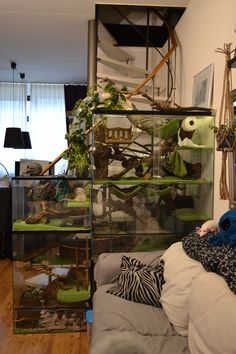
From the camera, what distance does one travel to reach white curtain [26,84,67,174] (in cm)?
686

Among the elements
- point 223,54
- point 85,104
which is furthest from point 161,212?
point 223,54

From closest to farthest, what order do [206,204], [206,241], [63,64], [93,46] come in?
[206,241], [206,204], [93,46], [63,64]

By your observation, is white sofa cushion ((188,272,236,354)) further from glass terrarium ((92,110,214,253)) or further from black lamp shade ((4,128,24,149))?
black lamp shade ((4,128,24,149))

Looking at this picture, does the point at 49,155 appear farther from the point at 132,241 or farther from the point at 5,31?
the point at 132,241

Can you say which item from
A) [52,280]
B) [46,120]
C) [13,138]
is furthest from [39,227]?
[46,120]

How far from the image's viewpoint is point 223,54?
223 centimetres

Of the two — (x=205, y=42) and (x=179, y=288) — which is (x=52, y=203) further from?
(x=205, y=42)

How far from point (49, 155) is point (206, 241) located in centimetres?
544

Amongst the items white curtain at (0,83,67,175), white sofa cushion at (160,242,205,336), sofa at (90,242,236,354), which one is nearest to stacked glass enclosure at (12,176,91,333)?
sofa at (90,242,236,354)

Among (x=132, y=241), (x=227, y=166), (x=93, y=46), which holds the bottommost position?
(x=132, y=241)

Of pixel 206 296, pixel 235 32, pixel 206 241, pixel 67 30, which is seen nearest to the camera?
pixel 206 296

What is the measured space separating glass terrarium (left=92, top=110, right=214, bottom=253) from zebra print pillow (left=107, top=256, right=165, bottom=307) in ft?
1.52

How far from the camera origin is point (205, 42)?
2.60 m

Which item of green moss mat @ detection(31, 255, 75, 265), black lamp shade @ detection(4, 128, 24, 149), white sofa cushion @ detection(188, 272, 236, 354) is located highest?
black lamp shade @ detection(4, 128, 24, 149)
